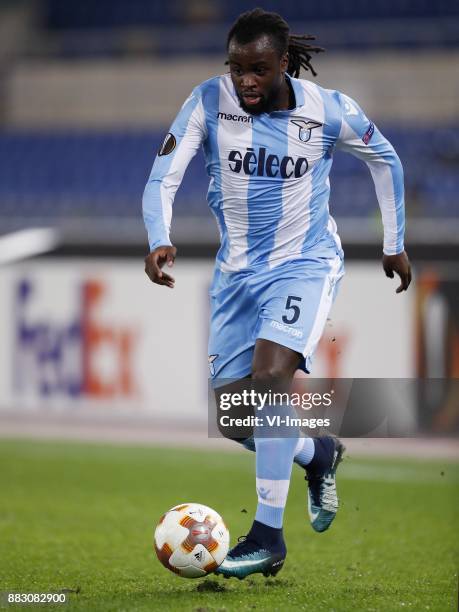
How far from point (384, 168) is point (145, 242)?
876cm

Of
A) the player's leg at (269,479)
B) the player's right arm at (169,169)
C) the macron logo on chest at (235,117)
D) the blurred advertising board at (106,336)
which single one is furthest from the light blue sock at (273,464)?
the blurred advertising board at (106,336)

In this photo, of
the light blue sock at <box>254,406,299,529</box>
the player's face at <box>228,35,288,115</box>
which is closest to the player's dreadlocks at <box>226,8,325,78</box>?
the player's face at <box>228,35,288,115</box>

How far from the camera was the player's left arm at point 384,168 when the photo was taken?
4.68 m

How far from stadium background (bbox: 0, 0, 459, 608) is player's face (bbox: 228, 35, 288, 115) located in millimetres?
6618

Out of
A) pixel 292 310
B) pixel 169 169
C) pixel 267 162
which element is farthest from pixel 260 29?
pixel 292 310

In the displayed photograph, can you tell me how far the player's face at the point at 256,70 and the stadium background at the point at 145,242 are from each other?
6.62 m

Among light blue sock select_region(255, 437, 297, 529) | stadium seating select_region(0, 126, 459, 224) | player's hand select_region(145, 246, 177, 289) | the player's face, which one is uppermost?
the player's face

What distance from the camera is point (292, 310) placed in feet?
14.6

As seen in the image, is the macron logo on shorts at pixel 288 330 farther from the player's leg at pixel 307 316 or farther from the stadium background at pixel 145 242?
the stadium background at pixel 145 242

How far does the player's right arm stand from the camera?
14.4 feet

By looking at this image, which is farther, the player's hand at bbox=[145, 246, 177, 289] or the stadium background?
the stadium background

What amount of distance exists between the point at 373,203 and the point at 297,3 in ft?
20.5

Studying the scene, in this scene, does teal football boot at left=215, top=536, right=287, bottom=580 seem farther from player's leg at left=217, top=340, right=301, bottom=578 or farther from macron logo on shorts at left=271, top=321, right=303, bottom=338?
macron logo on shorts at left=271, top=321, right=303, bottom=338

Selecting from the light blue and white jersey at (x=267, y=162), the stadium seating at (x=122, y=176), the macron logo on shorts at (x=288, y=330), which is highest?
the light blue and white jersey at (x=267, y=162)
